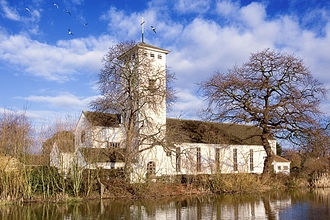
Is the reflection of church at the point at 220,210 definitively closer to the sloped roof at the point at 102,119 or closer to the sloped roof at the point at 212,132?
the sloped roof at the point at 102,119

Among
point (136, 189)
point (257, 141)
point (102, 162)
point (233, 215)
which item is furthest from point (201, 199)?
point (257, 141)

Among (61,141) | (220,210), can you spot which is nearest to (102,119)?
(61,141)

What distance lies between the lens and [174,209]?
774 inches

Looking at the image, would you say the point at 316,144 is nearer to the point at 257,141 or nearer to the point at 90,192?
the point at 257,141

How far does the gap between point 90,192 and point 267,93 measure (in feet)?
66.0

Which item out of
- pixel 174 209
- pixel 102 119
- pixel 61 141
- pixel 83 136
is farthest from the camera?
pixel 102 119

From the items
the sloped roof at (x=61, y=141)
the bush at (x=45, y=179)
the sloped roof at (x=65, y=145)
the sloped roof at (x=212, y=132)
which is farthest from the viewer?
the sloped roof at (x=212, y=132)

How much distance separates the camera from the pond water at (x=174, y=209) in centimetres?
1703

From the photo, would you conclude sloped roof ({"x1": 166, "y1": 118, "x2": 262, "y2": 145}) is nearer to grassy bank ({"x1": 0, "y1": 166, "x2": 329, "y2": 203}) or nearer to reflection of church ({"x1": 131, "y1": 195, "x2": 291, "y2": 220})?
grassy bank ({"x1": 0, "y1": 166, "x2": 329, "y2": 203})

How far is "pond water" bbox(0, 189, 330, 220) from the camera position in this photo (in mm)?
17031

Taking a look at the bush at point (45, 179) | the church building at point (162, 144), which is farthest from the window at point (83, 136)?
the bush at point (45, 179)

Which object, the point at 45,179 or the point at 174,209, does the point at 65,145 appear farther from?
the point at 174,209

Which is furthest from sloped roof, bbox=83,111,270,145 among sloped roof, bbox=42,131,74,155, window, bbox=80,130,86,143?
sloped roof, bbox=42,131,74,155

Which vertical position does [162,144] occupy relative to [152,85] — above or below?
below
